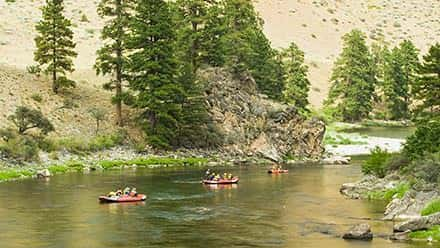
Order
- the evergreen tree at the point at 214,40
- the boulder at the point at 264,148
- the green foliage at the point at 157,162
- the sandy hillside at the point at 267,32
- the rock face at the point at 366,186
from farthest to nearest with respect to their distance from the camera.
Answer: the sandy hillside at the point at 267,32 < the evergreen tree at the point at 214,40 < the boulder at the point at 264,148 < the green foliage at the point at 157,162 < the rock face at the point at 366,186

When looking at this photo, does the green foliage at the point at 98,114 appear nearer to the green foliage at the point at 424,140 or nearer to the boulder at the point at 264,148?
the boulder at the point at 264,148

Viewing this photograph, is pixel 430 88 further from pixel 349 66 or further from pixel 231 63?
pixel 349 66

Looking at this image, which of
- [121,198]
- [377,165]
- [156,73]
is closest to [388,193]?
[377,165]

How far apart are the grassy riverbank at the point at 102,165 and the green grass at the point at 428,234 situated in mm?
41280

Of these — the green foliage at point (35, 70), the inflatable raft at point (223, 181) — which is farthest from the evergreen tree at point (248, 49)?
the inflatable raft at point (223, 181)

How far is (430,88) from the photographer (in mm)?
69000

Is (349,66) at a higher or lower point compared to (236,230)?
higher

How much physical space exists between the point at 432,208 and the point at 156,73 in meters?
50.8

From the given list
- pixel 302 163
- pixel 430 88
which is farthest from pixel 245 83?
pixel 430 88

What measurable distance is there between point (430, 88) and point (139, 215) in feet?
92.5

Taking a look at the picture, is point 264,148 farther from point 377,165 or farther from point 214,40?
point 377,165

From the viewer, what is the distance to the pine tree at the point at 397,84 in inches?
5920

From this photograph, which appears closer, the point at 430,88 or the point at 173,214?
the point at 173,214

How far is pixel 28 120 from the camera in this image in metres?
87.0
